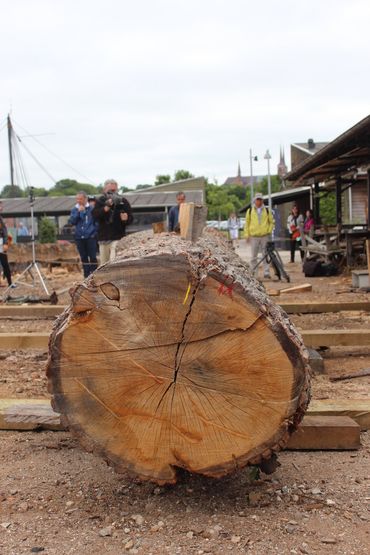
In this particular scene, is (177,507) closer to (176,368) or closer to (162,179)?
(176,368)

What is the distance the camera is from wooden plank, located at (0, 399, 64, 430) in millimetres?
3578

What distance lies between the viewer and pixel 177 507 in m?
2.73

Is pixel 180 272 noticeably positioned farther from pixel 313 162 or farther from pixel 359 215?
pixel 359 215

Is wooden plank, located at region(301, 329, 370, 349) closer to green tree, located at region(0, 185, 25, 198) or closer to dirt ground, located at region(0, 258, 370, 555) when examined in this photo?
dirt ground, located at region(0, 258, 370, 555)

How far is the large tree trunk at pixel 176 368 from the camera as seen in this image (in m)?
2.52

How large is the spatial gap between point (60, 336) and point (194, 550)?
3.44 ft

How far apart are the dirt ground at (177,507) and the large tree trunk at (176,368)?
22 cm

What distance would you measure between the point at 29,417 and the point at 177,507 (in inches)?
49.8

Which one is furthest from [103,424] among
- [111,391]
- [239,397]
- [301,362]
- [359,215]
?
[359,215]

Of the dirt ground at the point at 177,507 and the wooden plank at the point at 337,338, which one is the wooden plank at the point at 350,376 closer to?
the wooden plank at the point at 337,338

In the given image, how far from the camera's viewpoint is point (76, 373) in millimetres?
2686

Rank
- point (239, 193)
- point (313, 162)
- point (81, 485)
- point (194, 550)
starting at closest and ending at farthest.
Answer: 1. point (194, 550)
2. point (81, 485)
3. point (313, 162)
4. point (239, 193)

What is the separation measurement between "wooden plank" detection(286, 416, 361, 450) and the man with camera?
5.96 metres

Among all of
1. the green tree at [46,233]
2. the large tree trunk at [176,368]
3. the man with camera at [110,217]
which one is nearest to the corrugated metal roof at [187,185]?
the green tree at [46,233]
